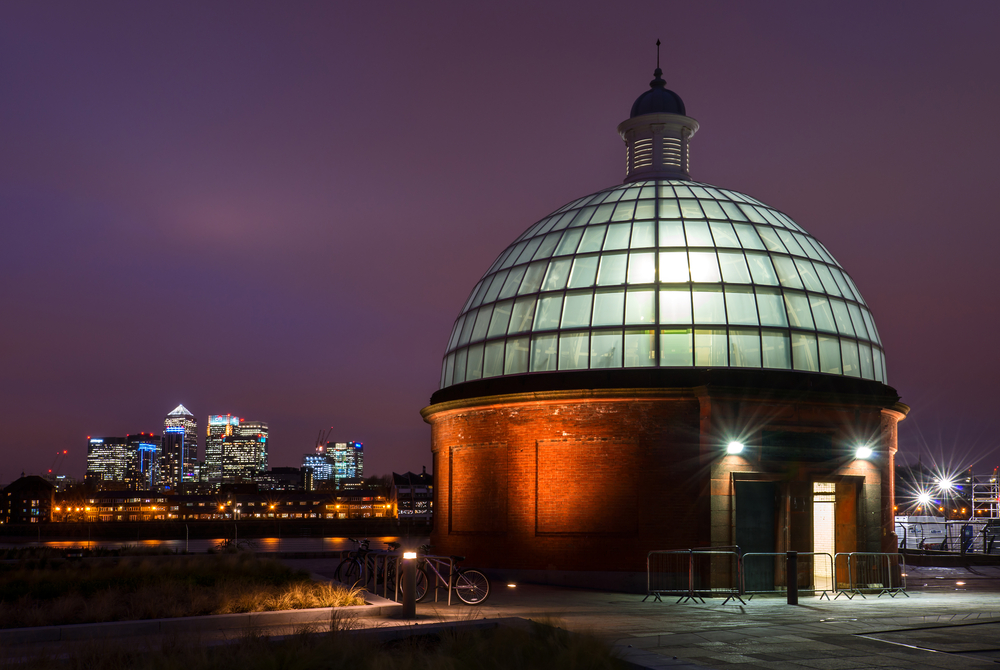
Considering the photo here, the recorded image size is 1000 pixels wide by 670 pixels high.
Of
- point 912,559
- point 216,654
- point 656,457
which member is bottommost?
point 912,559

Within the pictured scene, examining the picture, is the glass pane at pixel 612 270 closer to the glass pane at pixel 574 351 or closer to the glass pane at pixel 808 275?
the glass pane at pixel 574 351

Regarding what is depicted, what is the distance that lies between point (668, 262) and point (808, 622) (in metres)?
12.4

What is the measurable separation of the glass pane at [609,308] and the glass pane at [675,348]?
1367 mm

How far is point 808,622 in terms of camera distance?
660 inches

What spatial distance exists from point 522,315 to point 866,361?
10.5m

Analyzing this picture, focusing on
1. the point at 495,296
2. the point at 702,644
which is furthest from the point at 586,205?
the point at 702,644

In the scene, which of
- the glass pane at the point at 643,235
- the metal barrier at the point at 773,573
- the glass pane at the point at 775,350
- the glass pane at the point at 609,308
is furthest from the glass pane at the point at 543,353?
the metal barrier at the point at 773,573

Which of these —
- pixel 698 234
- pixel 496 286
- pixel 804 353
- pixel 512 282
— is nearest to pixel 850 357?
pixel 804 353

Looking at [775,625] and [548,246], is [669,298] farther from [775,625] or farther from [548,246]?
[775,625]

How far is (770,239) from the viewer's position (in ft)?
93.3

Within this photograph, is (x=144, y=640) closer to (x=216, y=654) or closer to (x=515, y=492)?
(x=216, y=654)

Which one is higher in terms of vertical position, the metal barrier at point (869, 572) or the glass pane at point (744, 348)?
the glass pane at point (744, 348)

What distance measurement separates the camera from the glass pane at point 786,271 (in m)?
27.0

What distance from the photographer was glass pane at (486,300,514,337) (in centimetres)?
2852
